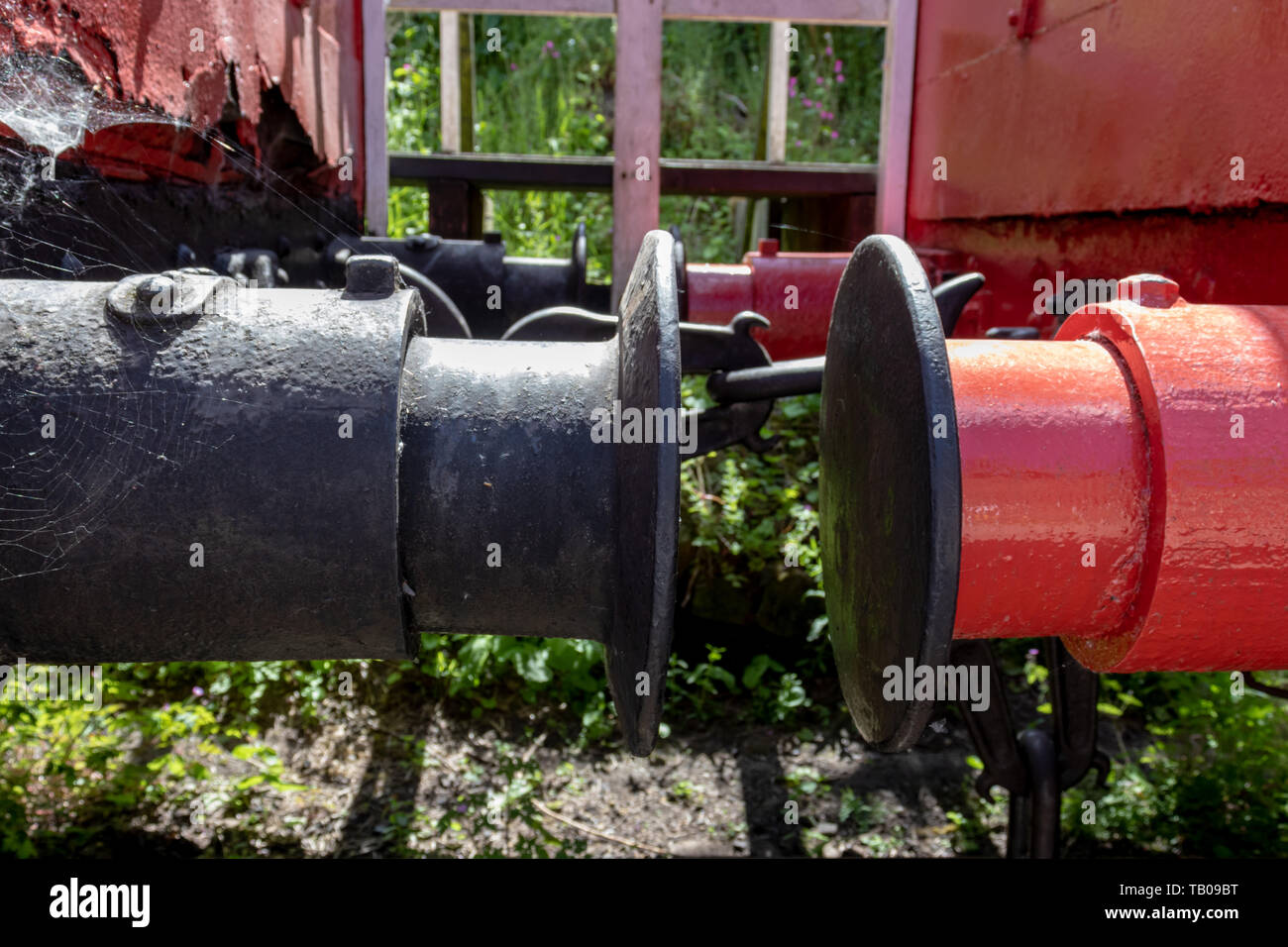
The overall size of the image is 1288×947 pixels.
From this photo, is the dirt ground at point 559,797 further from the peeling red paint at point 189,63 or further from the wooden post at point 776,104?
the wooden post at point 776,104

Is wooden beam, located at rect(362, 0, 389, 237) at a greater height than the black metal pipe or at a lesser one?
greater

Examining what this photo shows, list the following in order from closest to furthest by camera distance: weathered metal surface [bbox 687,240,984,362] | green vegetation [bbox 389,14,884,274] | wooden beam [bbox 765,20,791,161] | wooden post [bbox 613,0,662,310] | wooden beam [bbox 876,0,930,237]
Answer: weathered metal surface [bbox 687,240,984,362]
wooden post [bbox 613,0,662,310]
wooden beam [bbox 876,0,930,237]
wooden beam [bbox 765,20,791,161]
green vegetation [bbox 389,14,884,274]

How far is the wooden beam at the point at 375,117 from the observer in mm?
3629

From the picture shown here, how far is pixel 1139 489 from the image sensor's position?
122 cm

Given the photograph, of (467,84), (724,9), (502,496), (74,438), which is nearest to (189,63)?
(74,438)

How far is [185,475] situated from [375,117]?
112 inches

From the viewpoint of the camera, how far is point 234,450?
1181 millimetres

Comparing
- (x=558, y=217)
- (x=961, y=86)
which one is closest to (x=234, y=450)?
(x=961, y=86)

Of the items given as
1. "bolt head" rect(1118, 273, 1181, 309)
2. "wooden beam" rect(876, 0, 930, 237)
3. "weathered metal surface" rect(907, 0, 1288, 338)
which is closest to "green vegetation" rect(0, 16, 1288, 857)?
"wooden beam" rect(876, 0, 930, 237)

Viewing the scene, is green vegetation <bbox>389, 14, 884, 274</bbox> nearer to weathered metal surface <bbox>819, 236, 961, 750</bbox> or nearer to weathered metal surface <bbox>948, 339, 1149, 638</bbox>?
weathered metal surface <bbox>819, 236, 961, 750</bbox>

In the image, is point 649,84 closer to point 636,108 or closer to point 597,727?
point 636,108

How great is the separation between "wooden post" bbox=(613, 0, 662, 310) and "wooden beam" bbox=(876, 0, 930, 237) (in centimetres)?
83

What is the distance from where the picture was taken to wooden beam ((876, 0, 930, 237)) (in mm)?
3568

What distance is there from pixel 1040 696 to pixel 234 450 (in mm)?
3528
